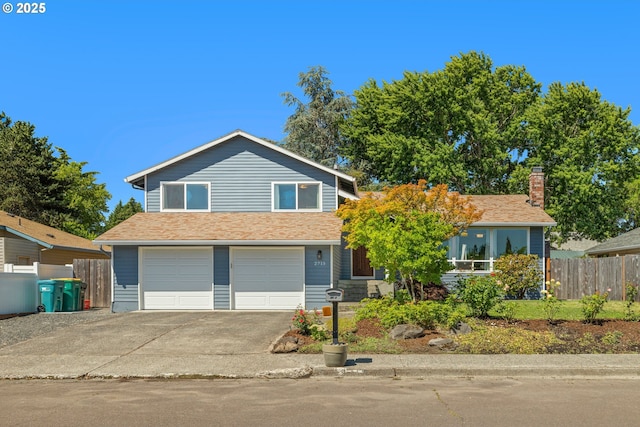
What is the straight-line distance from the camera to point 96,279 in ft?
79.0

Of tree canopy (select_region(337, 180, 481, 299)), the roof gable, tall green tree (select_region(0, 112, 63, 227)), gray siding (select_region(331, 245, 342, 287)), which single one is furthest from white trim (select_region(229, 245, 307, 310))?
tall green tree (select_region(0, 112, 63, 227))

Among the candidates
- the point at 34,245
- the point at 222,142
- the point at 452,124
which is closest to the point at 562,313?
the point at 222,142

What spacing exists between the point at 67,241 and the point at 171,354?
2415cm

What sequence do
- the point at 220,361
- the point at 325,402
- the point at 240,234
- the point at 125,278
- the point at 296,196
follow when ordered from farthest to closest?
the point at 296,196
the point at 125,278
the point at 240,234
the point at 220,361
the point at 325,402

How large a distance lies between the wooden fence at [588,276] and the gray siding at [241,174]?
10169 mm

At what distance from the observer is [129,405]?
869 cm

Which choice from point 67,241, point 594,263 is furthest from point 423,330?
point 67,241

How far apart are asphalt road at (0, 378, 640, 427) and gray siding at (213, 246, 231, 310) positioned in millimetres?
10758

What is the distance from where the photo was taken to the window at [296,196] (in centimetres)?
2377

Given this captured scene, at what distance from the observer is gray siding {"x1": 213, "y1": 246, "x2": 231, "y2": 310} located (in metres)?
21.5

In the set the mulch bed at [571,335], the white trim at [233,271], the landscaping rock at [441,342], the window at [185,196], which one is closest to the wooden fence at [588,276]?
the white trim at [233,271]

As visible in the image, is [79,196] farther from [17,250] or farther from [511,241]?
[511,241]

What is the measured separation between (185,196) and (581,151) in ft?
83.8

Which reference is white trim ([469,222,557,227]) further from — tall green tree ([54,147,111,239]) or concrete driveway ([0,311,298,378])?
tall green tree ([54,147,111,239])
